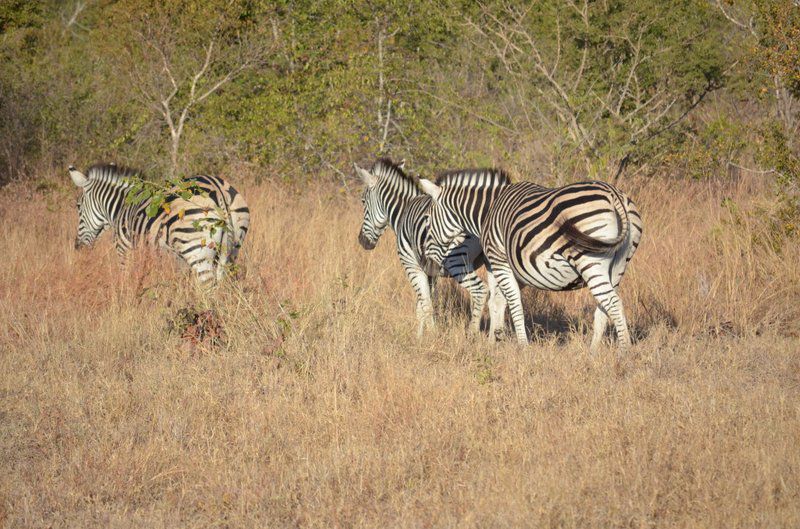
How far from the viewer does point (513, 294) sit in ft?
23.3

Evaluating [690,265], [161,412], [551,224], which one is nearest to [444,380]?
[551,224]

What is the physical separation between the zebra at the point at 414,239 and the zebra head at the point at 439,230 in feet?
0.14

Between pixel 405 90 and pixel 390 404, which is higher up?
pixel 405 90

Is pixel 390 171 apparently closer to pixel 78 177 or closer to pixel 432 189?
pixel 432 189

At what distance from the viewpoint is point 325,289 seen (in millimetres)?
7379

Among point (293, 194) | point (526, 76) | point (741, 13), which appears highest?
point (741, 13)

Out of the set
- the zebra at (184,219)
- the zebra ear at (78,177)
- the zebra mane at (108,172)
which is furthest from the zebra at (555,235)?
the zebra ear at (78,177)

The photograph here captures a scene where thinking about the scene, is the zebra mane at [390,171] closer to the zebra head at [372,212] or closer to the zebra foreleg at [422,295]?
the zebra head at [372,212]

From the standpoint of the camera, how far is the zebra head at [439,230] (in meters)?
7.68

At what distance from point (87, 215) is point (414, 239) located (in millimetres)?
3880

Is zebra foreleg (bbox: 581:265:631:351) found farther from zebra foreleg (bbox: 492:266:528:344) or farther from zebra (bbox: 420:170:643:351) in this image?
zebra foreleg (bbox: 492:266:528:344)

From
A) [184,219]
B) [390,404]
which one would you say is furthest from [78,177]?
[390,404]

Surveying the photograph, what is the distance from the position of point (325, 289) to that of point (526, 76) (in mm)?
5575

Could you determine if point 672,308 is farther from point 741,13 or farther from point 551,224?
point 741,13
